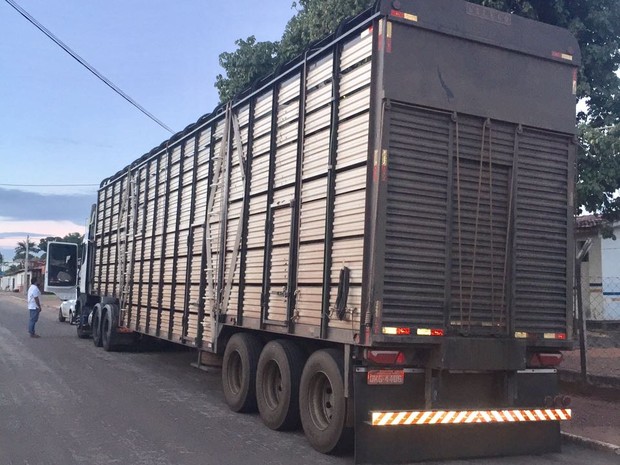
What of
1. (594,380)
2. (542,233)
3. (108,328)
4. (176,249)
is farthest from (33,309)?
(542,233)

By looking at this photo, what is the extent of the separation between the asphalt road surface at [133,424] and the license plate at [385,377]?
0.91 m

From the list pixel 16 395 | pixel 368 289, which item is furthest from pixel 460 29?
pixel 16 395

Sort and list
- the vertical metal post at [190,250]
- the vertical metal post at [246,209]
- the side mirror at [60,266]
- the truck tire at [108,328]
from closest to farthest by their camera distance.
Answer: the vertical metal post at [246,209], the vertical metal post at [190,250], the truck tire at [108,328], the side mirror at [60,266]

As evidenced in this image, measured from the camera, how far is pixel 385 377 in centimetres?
612

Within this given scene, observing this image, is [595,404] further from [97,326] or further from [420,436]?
[97,326]

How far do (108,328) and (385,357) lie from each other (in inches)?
414

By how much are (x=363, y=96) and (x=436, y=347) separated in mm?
2415

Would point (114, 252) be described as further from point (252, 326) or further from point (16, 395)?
point (252, 326)

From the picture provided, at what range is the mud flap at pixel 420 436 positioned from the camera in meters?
6.04

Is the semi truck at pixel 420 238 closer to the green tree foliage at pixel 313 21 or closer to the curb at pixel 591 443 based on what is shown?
the curb at pixel 591 443

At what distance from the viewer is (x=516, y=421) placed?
6.45m

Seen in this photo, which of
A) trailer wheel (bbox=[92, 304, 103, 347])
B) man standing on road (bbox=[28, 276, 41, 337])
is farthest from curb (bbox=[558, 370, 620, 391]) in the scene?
man standing on road (bbox=[28, 276, 41, 337])

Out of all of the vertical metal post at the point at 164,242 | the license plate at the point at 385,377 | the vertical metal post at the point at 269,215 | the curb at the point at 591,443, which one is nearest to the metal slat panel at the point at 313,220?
the vertical metal post at the point at 269,215

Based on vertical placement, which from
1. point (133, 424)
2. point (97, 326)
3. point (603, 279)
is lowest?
point (133, 424)
